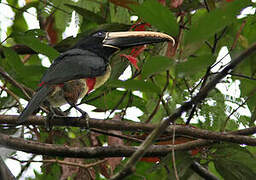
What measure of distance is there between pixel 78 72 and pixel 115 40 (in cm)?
52

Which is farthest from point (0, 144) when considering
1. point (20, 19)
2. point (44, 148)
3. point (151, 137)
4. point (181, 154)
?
point (20, 19)

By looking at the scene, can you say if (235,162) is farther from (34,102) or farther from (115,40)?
(115,40)

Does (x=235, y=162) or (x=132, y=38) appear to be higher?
(x=132, y=38)

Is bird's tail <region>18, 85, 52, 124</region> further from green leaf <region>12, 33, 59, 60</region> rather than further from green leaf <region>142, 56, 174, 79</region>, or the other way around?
green leaf <region>142, 56, 174, 79</region>

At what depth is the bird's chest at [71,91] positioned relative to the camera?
2928 millimetres

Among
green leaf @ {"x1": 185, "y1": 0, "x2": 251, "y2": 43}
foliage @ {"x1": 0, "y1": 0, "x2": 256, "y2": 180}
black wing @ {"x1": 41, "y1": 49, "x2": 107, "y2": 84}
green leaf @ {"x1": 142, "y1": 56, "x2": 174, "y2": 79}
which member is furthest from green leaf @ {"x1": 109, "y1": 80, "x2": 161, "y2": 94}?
black wing @ {"x1": 41, "y1": 49, "x2": 107, "y2": 84}

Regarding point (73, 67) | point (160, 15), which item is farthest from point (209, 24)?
point (73, 67)

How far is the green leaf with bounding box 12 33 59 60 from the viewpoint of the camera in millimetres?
2668

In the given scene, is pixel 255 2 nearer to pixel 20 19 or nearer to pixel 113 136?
pixel 113 136

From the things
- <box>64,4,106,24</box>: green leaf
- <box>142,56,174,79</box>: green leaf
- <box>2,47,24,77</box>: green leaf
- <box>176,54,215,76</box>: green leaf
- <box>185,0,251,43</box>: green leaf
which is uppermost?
<box>64,4,106,24</box>: green leaf

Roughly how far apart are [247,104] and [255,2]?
0.57 metres

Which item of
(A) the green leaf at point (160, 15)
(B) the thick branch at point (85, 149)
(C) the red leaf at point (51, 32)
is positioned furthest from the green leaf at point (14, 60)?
(A) the green leaf at point (160, 15)

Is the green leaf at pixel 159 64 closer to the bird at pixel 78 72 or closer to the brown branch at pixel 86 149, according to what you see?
the brown branch at pixel 86 149

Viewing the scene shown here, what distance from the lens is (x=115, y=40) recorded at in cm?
327
